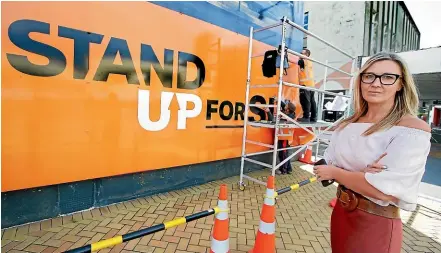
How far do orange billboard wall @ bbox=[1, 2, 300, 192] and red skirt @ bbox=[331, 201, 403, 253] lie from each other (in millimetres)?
3354

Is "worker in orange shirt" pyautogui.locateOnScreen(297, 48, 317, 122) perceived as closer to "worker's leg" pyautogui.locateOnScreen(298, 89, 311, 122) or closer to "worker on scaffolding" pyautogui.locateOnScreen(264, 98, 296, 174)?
"worker's leg" pyautogui.locateOnScreen(298, 89, 311, 122)

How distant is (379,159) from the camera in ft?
4.23

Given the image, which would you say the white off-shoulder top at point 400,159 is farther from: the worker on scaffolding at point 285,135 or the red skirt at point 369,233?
the worker on scaffolding at point 285,135

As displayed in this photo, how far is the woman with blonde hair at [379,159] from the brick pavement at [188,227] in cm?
186

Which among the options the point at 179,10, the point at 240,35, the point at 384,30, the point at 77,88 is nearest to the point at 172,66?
the point at 179,10

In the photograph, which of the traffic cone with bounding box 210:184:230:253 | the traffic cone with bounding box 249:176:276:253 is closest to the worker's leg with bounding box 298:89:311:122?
the traffic cone with bounding box 249:176:276:253

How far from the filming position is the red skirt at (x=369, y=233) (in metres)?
1.38

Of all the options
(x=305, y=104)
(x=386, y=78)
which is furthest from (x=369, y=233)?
(x=305, y=104)

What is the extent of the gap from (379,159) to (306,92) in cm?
502

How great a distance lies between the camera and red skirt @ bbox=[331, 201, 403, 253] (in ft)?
4.54

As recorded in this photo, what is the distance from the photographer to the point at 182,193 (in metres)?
4.67

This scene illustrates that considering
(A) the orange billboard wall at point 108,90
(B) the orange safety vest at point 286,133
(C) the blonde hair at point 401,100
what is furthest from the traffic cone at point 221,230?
(B) the orange safety vest at point 286,133

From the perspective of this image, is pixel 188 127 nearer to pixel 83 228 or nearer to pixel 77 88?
pixel 77 88

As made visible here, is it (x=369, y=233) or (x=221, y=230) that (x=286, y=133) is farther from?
(x=369, y=233)
